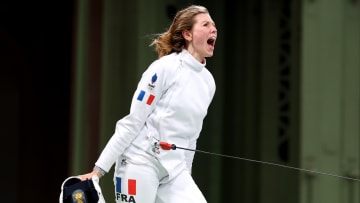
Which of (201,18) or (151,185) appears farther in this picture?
(201,18)

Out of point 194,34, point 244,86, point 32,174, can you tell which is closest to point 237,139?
point 244,86

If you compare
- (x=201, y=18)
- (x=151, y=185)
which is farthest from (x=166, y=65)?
(x=151, y=185)

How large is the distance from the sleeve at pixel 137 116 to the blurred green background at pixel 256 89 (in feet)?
8.12

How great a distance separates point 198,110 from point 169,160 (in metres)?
0.26

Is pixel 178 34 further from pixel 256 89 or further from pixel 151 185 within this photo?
pixel 256 89

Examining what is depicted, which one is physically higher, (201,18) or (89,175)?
(201,18)

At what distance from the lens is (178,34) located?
3717mm

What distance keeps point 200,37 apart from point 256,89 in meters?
2.93

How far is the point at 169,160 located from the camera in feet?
11.6

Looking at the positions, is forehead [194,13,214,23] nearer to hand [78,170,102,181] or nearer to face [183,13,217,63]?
face [183,13,217,63]

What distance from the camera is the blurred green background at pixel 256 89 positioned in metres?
5.79

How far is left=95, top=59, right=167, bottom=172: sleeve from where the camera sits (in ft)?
11.5

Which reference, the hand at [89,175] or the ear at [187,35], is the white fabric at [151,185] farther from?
the ear at [187,35]

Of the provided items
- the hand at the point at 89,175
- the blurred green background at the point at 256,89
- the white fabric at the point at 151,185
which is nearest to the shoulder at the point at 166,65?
the white fabric at the point at 151,185
